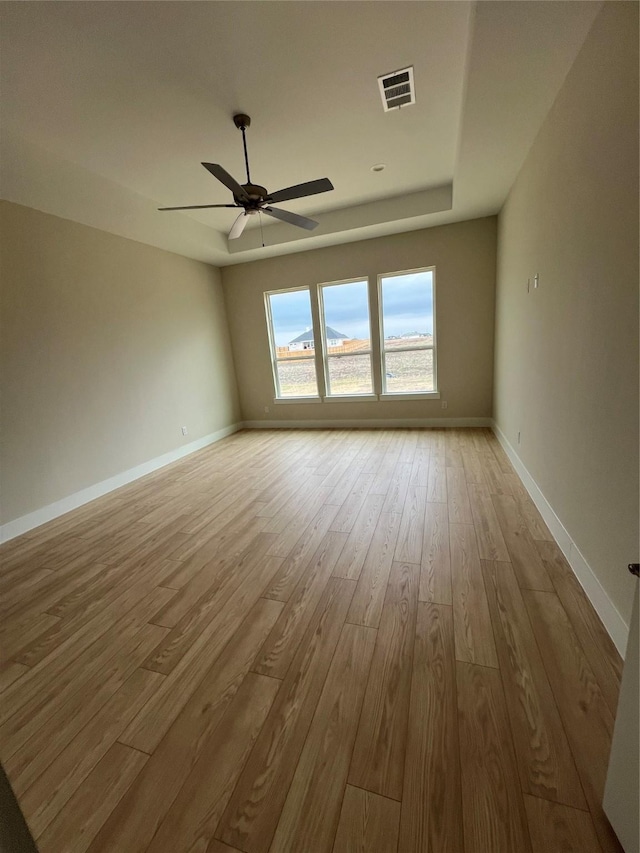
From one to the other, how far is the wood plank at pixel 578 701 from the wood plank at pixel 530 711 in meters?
0.03

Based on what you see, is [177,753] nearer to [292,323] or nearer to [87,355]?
[87,355]

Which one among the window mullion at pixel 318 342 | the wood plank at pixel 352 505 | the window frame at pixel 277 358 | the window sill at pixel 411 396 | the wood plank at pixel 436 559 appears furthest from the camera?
the window frame at pixel 277 358

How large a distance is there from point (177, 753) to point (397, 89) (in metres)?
3.91

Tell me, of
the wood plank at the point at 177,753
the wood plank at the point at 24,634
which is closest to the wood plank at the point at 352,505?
the wood plank at the point at 177,753

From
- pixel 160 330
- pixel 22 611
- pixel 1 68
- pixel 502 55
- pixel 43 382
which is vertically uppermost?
pixel 1 68

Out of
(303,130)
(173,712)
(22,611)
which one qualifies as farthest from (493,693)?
(303,130)

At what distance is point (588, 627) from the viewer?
62.4 inches

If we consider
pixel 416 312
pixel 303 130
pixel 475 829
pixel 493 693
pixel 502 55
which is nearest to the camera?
pixel 475 829

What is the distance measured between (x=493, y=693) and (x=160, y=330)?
4.93 meters

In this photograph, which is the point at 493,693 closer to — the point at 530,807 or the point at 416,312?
the point at 530,807

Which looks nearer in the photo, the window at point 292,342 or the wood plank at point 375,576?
the wood plank at point 375,576

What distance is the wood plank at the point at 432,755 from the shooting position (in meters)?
0.95

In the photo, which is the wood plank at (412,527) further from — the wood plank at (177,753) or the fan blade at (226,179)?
the fan blade at (226,179)

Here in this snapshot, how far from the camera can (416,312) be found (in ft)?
16.9
